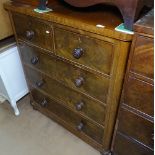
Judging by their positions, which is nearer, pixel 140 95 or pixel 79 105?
pixel 140 95

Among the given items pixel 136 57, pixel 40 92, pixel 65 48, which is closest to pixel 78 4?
pixel 65 48

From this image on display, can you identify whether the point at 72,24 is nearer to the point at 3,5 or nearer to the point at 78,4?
the point at 78,4

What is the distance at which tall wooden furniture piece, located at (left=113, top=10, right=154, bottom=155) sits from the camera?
689 mm

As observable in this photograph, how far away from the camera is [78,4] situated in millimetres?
875

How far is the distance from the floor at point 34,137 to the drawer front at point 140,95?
65 cm

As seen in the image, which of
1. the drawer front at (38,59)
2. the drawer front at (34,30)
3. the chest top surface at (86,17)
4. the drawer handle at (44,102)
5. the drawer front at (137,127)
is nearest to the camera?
the chest top surface at (86,17)

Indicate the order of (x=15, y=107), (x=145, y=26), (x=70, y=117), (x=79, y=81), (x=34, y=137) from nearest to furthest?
(x=145, y=26), (x=79, y=81), (x=70, y=117), (x=34, y=137), (x=15, y=107)

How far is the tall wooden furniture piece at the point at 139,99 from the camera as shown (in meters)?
0.69

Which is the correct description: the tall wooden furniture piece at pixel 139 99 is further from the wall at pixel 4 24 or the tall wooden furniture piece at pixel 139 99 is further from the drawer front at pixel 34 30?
the wall at pixel 4 24

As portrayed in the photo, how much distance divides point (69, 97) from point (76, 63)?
0.30 m

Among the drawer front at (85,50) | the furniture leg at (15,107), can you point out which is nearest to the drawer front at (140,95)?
the drawer front at (85,50)

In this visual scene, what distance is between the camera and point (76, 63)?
1.00 meters

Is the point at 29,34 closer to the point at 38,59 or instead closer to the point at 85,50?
the point at 38,59

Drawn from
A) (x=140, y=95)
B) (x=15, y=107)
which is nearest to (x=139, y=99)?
(x=140, y=95)
